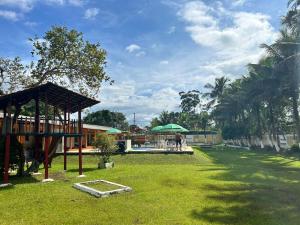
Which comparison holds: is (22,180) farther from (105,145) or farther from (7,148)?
(105,145)

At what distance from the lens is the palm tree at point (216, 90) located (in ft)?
204

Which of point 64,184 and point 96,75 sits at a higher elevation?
point 96,75

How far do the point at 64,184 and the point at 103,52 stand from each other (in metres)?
14.1

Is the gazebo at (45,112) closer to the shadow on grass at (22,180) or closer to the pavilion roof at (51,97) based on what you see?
the pavilion roof at (51,97)

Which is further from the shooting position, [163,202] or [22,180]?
[22,180]

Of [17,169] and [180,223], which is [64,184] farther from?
[180,223]

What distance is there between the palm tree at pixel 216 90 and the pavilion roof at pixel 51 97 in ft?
158

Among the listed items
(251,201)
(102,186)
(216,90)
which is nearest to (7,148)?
(102,186)

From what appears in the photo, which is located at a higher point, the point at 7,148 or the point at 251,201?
the point at 7,148

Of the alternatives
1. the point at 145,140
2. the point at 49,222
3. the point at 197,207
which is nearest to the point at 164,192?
the point at 197,207

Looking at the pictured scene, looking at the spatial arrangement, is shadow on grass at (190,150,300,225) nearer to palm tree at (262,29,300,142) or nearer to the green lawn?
the green lawn

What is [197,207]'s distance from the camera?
8469mm

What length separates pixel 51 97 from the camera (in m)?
15.6

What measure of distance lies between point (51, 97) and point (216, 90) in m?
50.9
